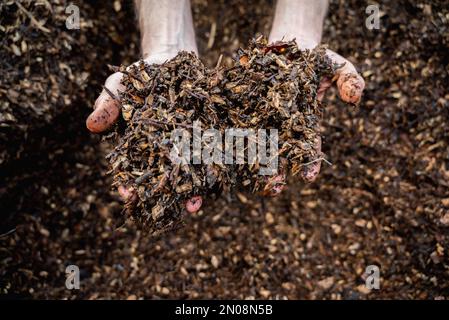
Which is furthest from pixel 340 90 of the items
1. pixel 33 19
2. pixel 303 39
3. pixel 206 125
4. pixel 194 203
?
pixel 33 19

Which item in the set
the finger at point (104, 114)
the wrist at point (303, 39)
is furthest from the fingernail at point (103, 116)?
the wrist at point (303, 39)

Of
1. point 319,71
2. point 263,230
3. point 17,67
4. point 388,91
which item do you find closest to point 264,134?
point 319,71

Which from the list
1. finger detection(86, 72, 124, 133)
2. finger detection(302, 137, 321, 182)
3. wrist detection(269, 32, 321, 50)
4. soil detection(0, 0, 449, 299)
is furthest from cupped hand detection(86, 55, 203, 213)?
wrist detection(269, 32, 321, 50)

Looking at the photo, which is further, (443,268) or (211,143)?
(443,268)

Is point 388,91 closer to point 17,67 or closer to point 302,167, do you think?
point 302,167

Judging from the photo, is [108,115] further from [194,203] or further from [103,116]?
[194,203]

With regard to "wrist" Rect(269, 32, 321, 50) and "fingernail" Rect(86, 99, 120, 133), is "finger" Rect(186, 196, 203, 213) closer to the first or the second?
"fingernail" Rect(86, 99, 120, 133)
